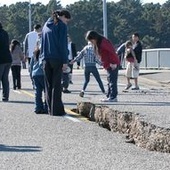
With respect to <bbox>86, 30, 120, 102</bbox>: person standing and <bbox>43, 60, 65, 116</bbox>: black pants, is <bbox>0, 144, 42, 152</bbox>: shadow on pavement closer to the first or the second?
<bbox>43, 60, 65, 116</bbox>: black pants

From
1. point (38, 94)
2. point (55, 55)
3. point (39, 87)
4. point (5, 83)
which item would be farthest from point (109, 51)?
point (5, 83)

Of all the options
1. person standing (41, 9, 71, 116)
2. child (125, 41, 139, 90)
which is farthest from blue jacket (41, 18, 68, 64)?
child (125, 41, 139, 90)

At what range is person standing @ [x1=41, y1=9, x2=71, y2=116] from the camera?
12812 mm

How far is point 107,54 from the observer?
1494cm

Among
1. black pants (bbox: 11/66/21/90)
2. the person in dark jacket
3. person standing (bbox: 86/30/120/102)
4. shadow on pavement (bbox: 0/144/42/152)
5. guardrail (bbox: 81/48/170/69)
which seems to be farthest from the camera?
guardrail (bbox: 81/48/170/69)

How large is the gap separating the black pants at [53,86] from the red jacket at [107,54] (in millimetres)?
2093

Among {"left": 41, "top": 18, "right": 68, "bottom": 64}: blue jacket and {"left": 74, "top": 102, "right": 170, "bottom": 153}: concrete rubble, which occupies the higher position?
{"left": 41, "top": 18, "right": 68, "bottom": 64}: blue jacket

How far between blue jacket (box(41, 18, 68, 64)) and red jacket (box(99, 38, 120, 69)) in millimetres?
2082

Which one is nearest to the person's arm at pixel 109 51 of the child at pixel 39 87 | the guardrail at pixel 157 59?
the child at pixel 39 87

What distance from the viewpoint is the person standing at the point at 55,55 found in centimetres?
1281

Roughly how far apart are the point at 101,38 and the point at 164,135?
6.00m

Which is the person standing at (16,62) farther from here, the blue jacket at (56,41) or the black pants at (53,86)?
the blue jacket at (56,41)

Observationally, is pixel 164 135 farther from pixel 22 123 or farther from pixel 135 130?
pixel 22 123

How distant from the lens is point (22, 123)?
1212 centimetres
